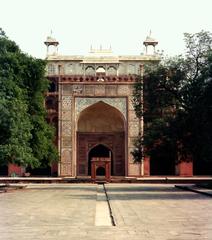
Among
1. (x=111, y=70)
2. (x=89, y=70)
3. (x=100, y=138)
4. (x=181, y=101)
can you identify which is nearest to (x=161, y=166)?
(x=100, y=138)

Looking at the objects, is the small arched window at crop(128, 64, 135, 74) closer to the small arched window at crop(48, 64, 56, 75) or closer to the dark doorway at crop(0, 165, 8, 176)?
the small arched window at crop(48, 64, 56, 75)

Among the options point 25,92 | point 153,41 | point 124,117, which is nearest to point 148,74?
point 25,92

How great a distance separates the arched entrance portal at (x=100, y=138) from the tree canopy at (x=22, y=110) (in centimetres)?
1265

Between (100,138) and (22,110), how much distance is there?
61.1ft

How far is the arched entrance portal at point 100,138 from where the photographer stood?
40562mm

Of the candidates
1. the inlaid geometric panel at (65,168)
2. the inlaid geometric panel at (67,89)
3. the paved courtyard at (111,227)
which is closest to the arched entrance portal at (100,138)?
the inlaid geometric panel at (65,168)

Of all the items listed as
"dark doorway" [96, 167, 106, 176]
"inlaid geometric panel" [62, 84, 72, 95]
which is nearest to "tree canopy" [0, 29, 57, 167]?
"inlaid geometric panel" [62, 84, 72, 95]

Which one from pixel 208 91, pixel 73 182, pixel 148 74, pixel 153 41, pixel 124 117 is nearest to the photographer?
pixel 208 91

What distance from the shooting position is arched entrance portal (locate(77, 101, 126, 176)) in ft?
133

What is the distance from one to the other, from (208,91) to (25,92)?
897 centimetres

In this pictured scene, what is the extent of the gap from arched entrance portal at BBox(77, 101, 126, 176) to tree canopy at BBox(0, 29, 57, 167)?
498 inches

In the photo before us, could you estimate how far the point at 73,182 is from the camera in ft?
109

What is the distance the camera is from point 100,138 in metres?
41.6

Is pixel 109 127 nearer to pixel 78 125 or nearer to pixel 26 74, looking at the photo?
pixel 78 125
